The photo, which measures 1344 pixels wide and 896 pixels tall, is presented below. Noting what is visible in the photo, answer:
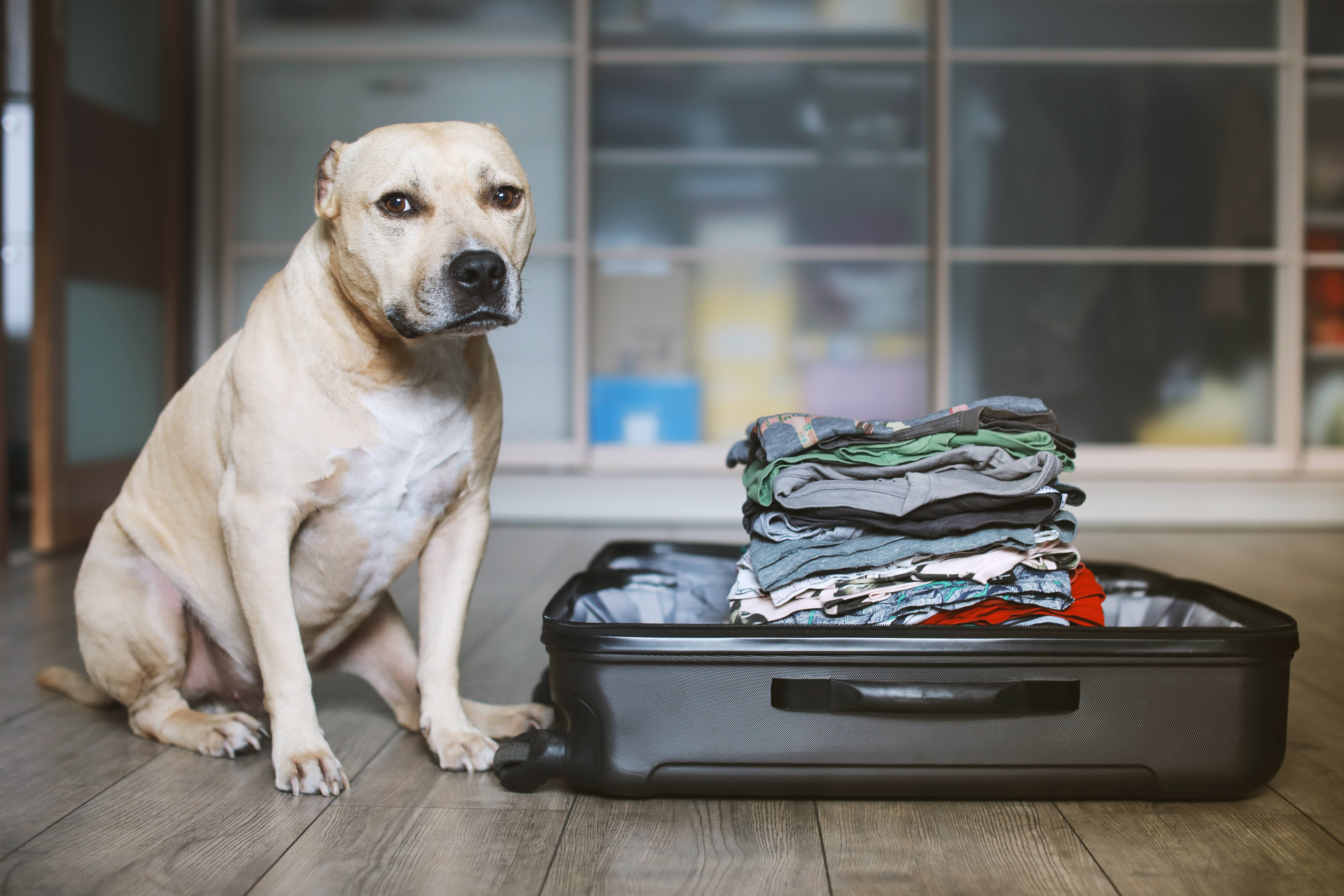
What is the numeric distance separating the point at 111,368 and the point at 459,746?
2565mm

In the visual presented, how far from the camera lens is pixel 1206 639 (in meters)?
1.12

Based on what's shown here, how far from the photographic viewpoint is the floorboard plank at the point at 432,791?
1189 mm

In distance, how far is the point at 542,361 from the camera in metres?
3.82

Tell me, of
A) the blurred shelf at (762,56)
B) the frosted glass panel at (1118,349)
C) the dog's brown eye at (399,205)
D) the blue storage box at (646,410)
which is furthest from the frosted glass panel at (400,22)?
the dog's brown eye at (399,205)

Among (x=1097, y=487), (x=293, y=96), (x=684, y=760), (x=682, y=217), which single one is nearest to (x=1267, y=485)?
(x=1097, y=487)

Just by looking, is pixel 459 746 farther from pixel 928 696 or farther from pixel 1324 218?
pixel 1324 218

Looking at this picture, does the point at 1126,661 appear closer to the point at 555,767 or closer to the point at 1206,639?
the point at 1206,639

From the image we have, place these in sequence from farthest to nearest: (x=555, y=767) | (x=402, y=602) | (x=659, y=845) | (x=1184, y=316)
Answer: (x=1184, y=316)
(x=402, y=602)
(x=555, y=767)
(x=659, y=845)

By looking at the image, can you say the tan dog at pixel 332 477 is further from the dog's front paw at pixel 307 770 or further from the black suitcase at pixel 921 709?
the black suitcase at pixel 921 709

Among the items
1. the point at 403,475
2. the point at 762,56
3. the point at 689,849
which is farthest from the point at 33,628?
the point at 762,56

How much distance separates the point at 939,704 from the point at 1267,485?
3.03 meters

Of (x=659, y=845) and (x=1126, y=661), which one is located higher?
(x=1126, y=661)

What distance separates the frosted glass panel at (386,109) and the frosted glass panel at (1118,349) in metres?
1.52

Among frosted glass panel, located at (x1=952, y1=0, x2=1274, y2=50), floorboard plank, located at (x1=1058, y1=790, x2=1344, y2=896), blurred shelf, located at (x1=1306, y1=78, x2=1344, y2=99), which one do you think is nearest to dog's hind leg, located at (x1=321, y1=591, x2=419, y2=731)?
floorboard plank, located at (x1=1058, y1=790, x2=1344, y2=896)
